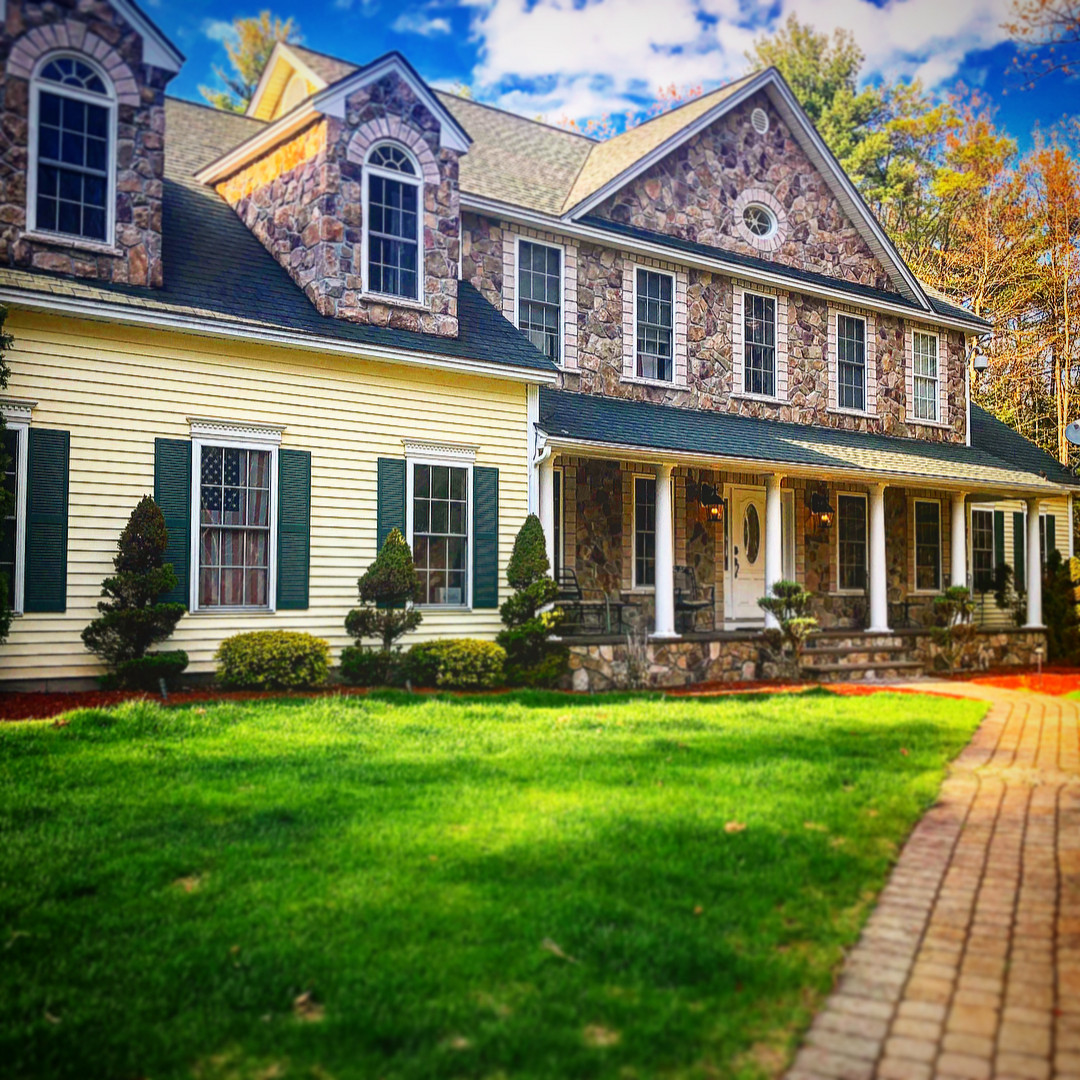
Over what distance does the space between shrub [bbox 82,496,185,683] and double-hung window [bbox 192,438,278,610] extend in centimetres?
70

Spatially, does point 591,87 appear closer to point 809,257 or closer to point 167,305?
point 809,257

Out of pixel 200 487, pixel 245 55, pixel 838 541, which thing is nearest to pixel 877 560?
pixel 838 541

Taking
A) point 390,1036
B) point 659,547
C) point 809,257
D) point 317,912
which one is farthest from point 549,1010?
point 809,257

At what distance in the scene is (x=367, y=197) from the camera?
1225cm

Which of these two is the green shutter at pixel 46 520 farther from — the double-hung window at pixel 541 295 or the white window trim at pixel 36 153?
the double-hung window at pixel 541 295

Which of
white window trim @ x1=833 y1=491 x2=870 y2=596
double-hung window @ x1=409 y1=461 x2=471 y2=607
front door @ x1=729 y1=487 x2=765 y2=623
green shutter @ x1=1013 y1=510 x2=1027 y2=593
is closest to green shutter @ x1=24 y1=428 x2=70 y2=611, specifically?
double-hung window @ x1=409 y1=461 x2=471 y2=607

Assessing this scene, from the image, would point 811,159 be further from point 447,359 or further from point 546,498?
point 447,359

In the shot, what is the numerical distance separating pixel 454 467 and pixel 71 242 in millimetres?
4802

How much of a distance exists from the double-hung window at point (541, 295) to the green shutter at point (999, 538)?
37.4ft

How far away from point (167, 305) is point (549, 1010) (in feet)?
28.9

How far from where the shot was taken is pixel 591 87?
30438 millimetres

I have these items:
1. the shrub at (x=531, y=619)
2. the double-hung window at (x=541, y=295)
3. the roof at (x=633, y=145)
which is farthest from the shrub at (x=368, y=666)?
the roof at (x=633, y=145)

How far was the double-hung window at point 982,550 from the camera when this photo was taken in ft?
68.5

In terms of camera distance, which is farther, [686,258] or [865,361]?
[865,361]
